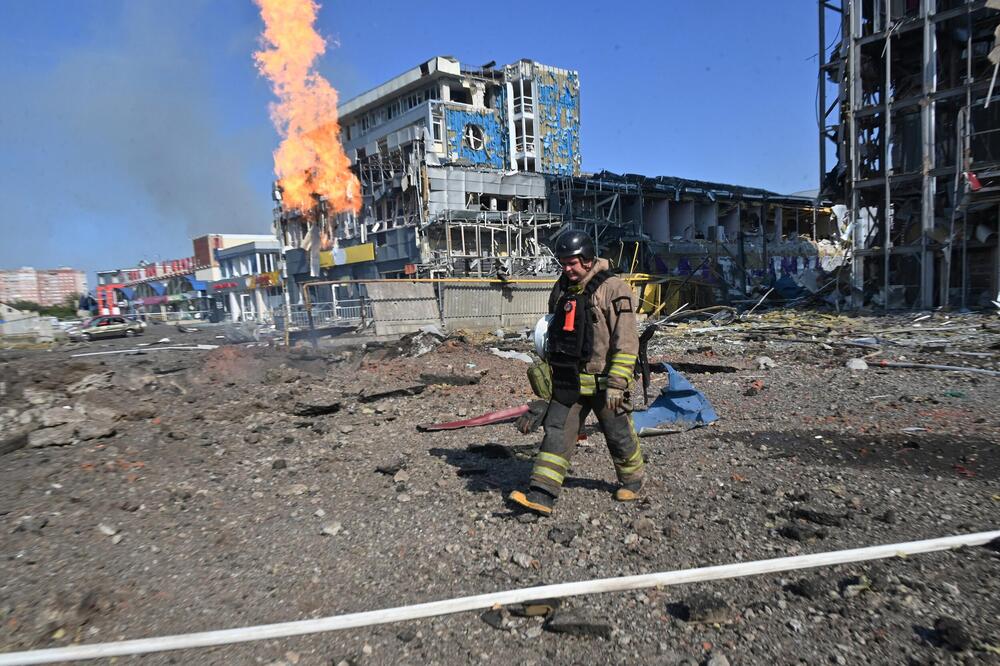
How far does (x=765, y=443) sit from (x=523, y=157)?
40745mm

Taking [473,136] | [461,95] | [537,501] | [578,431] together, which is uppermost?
[461,95]

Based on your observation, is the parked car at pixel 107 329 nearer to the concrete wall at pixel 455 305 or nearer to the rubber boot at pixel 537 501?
the concrete wall at pixel 455 305

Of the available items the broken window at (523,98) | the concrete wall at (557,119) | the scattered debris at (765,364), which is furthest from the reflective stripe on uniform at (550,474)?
the broken window at (523,98)

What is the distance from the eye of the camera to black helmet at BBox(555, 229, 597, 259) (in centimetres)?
421

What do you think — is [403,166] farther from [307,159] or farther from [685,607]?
[685,607]

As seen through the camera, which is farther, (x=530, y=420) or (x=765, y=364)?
(x=765, y=364)

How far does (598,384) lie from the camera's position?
13.7 ft

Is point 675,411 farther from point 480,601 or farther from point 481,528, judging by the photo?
point 480,601

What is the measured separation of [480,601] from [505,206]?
3515 centimetres

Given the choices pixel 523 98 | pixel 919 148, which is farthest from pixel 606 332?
pixel 523 98

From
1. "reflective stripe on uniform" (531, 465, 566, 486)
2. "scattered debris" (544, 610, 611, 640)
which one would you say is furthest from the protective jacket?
"scattered debris" (544, 610, 611, 640)

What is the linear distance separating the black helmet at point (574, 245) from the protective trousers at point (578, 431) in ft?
3.30

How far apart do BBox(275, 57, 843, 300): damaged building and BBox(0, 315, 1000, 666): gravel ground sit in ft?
77.9

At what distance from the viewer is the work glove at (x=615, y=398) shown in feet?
13.2
